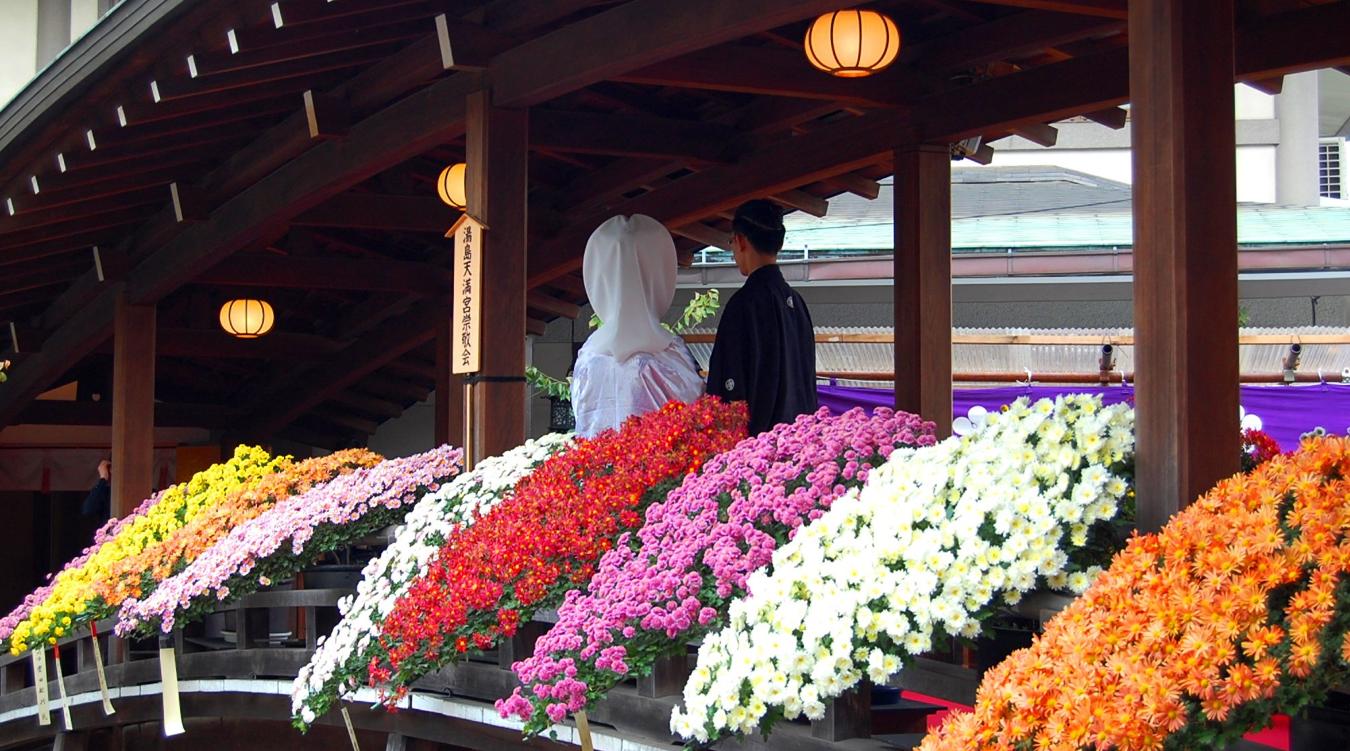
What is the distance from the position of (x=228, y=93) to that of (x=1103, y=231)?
6802mm

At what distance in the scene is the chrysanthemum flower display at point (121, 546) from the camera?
7691 mm

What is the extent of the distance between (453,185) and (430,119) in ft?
6.36

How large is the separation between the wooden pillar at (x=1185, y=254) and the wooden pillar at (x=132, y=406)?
8483 mm

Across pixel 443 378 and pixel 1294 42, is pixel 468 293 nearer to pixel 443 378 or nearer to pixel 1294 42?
pixel 1294 42

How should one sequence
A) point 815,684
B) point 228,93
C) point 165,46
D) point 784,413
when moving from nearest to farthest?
point 815,684, point 784,413, point 165,46, point 228,93

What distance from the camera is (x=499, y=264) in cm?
668

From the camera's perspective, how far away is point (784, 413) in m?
5.30

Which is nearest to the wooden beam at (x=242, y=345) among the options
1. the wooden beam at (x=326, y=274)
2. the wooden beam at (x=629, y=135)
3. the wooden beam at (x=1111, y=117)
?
the wooden beam at (x=326, y=274)

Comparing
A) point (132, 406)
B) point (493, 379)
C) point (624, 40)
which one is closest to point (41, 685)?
point (132, 406)

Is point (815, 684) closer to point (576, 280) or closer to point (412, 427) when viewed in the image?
point (576, 280)

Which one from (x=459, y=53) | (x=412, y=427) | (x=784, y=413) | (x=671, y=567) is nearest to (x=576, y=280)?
(x=412, y=427)

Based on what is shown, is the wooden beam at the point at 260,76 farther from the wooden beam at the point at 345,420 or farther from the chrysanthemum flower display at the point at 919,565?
the wooden beam at the point at 345,420

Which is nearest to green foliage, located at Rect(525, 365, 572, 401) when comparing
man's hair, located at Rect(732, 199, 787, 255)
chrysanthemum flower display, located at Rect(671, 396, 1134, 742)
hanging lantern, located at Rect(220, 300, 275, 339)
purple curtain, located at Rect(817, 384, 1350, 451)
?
hanging lantern, located at Rect(220, 300, 275, 339)

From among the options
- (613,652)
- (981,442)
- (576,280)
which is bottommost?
(613,652)
